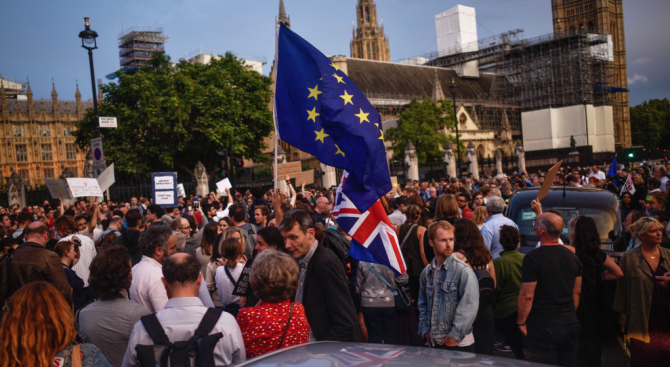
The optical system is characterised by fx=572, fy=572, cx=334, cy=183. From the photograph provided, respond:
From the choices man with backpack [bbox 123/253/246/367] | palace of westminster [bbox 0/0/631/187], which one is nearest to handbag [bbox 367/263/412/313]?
man with backpack [bbox 123/253/246/367]

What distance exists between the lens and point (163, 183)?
13.3 meters

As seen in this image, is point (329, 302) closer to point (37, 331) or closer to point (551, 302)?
point (37, 331)

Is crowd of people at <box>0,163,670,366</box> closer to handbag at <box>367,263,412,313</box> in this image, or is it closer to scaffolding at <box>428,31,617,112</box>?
handbag at <box>367,263,412,313</box>

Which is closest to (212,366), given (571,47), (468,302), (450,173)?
(468,302)

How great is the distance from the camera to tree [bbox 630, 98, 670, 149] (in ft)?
310

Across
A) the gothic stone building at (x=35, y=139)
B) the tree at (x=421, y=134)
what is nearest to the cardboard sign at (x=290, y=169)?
the tree at (x=421, y=134)

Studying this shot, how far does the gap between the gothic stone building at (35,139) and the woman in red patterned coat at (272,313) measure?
77.2 meters

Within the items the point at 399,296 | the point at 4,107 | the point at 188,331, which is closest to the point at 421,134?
the point at 399,296

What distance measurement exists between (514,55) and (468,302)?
73187 millimetres

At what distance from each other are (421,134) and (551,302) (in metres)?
48.2

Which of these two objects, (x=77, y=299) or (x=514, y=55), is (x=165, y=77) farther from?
(x=514, y=55)

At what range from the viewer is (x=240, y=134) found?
130 feet

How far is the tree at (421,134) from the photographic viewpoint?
52.1 metres

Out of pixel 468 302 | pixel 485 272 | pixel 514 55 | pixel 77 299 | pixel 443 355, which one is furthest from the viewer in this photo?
pixel 514 55
